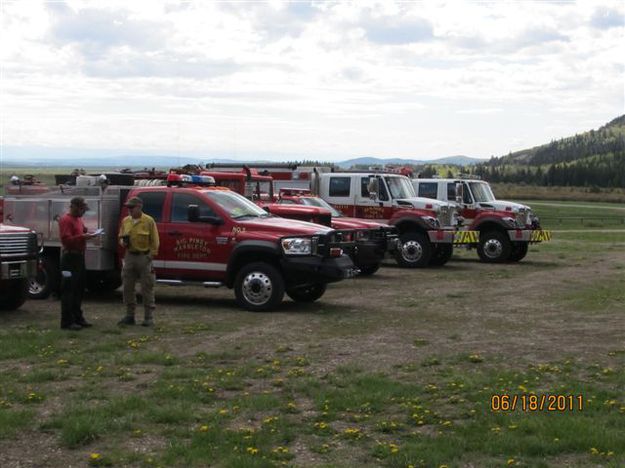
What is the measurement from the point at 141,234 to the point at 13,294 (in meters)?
2.51

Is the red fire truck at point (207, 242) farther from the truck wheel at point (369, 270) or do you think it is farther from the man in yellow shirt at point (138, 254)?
the truck wheel at point (369, 270)

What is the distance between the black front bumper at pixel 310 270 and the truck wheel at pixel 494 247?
1072 centimetres

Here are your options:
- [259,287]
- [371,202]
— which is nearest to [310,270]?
[259,287]

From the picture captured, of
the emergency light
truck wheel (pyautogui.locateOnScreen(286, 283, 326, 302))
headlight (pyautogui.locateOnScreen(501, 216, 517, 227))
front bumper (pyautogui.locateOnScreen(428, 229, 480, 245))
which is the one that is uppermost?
the emergency light

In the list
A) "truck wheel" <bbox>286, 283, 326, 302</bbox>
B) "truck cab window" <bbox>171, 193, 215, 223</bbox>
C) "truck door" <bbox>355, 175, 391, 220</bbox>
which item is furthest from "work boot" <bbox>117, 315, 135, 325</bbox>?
"truck door" <bbox>355, 175, 391, 220</bbox>

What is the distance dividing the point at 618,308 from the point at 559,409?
6721mm

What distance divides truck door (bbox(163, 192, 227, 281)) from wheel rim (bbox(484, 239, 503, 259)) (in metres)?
11.2

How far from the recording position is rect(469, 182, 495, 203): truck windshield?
23.8 m

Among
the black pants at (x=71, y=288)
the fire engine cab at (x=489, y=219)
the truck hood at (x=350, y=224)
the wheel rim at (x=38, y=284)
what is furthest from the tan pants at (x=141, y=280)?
the fire engine cab at (x=489, y=219)

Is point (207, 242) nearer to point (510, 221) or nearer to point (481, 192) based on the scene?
point (510, 221)

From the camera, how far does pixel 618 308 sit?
13.2 meters

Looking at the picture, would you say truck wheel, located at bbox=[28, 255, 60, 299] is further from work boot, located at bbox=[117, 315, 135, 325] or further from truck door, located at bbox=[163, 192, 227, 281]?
work boot, located at bbox=[117, 315, 135, 325]

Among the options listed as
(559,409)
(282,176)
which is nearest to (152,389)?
(559,409)

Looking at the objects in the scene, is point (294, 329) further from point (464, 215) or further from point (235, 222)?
point (464, 215)
